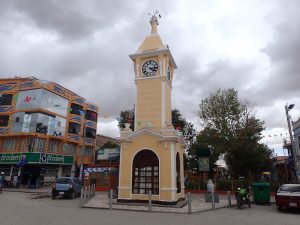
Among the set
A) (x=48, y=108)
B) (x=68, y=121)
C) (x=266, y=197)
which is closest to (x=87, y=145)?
(x=68, y=121)

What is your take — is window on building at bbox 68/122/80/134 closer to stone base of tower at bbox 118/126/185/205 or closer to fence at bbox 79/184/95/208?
fence at bbox 79/184/95/208

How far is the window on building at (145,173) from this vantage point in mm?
16625

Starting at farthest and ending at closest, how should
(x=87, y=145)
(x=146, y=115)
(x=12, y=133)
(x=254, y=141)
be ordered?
(x=87, y=145), (x=12, y=133), (x=254, y=141), (x=146, y=115)

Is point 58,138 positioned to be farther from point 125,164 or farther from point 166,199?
point 166,199

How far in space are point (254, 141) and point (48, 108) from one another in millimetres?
26382

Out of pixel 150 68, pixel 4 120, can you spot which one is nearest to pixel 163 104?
pixel 150 68

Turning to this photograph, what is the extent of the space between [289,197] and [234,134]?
52.8 ft

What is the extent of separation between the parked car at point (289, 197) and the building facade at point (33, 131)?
2215 cm

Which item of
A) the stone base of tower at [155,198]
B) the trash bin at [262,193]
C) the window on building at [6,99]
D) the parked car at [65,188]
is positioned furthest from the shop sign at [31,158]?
the trash bin at [262,193]

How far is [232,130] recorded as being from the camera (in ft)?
96.3

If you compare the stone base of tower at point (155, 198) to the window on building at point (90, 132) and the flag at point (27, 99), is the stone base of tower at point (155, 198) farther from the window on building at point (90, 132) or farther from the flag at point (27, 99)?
the window on building at point (90, 132)

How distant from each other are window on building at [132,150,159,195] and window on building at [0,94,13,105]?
1013 inches

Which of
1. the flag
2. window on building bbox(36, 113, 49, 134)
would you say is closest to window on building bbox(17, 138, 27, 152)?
window on building bbox(36, 113, 49, 134)

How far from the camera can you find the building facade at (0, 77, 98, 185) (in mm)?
32094
